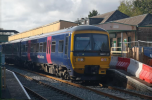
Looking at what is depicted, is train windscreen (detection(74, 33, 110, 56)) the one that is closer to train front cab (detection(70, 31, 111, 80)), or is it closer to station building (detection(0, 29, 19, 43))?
train front cab (detection(70, 31, 111, 80))

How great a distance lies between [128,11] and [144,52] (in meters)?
69.6

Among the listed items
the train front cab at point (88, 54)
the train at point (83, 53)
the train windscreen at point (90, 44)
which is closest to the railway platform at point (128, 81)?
the train at point (83, 53)

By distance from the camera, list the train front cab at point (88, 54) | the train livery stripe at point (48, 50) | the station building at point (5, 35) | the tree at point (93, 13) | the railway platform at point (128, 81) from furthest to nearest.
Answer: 1. the tree at point (93, 13)
2. the station building at point (5, 35)
3. the train livery stripe at point (48, 50)
4. the train front cab at point (88, 54)
5. the railway platform at point (128, 81)

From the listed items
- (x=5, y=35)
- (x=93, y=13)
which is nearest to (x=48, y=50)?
(x=5, y=35)

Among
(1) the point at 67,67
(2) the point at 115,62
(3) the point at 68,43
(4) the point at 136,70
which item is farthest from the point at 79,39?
(2) the point at 115,62

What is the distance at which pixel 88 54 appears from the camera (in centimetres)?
1324

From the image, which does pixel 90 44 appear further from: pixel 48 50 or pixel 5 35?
pixel 5 35

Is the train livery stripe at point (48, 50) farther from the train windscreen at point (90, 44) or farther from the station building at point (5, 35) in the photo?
the station building at point (5, 35)

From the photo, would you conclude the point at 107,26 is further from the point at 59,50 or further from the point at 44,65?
the point at 59,50

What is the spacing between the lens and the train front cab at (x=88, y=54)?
1320cm

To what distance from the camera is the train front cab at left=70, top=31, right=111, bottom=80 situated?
43.3 feet

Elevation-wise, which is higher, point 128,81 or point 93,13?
point 93,13

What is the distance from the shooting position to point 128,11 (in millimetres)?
82562

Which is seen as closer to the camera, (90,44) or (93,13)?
(90,44)
